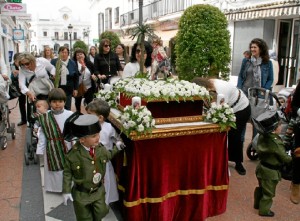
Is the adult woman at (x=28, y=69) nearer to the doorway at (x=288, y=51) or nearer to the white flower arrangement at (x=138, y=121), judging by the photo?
the white flower arrangement at (x=138, y=121)

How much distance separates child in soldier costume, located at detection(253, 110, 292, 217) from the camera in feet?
11.1

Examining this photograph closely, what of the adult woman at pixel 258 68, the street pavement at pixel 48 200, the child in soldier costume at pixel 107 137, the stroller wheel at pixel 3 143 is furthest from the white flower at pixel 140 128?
the stroller wheel at pixel 3 143

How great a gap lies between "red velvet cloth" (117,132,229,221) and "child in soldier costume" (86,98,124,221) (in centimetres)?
16

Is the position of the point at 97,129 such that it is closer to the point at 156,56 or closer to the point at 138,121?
the point at 138,121

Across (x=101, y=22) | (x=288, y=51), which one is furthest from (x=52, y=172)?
(x=101, y=22)

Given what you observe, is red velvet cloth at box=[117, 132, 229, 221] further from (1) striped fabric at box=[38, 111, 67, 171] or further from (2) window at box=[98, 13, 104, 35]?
(2) window at box=[98, 13, 104, 35]

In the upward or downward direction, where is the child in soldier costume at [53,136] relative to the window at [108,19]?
downward

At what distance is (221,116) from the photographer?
11.0ft

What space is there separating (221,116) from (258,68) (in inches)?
104

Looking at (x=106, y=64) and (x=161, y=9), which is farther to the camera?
(x=161, y=9)

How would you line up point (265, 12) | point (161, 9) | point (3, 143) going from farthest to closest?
point (161, 9) → point (265, 12) → point (3, 143)

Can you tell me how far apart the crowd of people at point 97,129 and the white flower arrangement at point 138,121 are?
22 centimetres

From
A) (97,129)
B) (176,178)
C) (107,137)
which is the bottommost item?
(176,178)

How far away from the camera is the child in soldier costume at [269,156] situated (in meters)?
3.38
